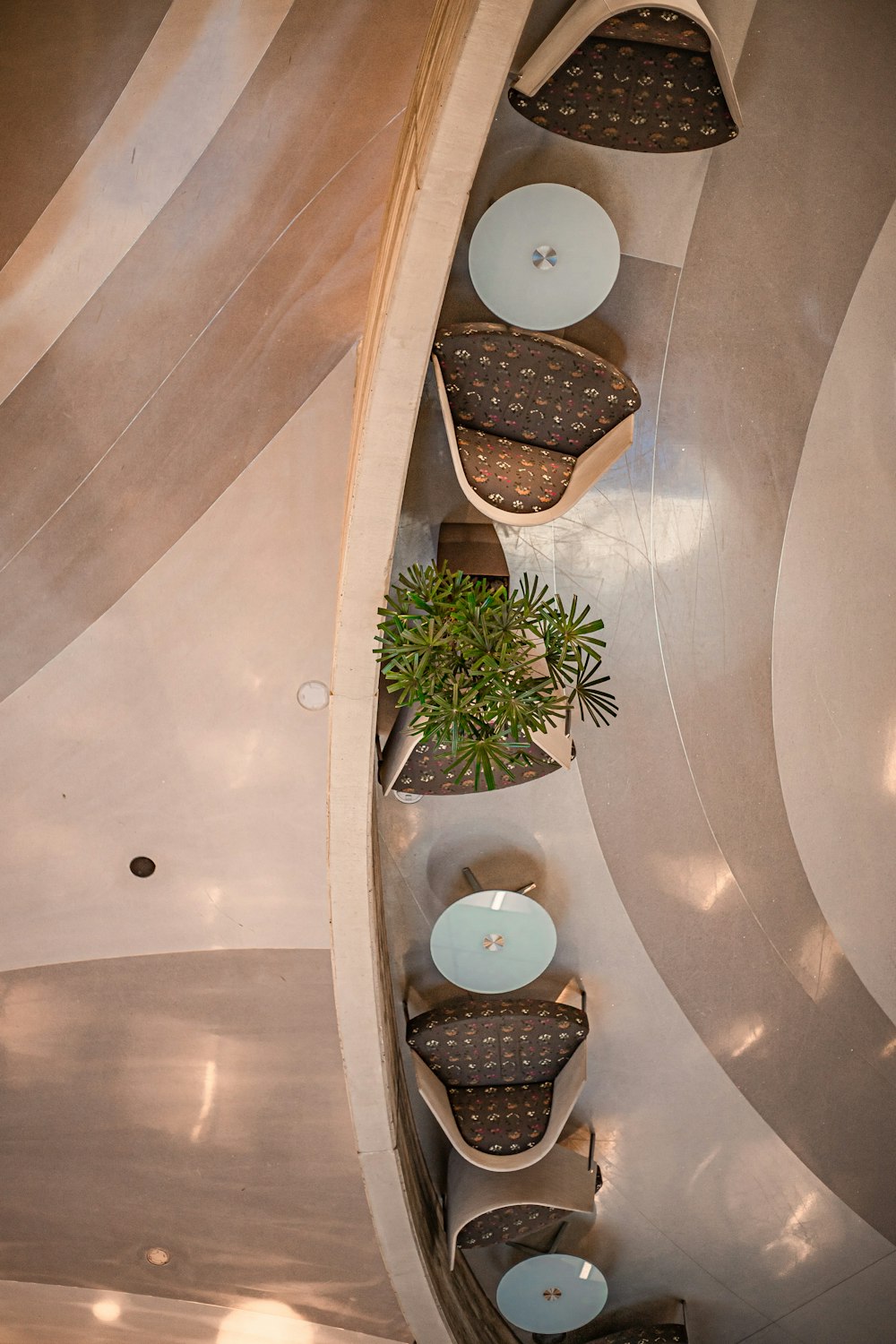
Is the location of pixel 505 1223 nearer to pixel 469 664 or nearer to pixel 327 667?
pixel 327 667

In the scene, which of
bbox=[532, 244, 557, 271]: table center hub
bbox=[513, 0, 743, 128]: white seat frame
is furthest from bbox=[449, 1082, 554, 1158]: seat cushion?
bbox=[513, 0, 743, 128]: white seat frame

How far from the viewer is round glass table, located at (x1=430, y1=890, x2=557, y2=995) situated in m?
4.85

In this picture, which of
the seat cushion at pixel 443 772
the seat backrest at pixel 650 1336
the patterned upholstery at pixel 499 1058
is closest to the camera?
the seat cushion at pixel 443 772

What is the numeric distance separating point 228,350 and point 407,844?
262 cm

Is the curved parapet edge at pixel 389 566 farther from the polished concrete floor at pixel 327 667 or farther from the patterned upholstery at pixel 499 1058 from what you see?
the polished concrete floor at pixel 327 667

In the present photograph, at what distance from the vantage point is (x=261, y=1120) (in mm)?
5961

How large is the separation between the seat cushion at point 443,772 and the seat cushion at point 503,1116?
1.60 m

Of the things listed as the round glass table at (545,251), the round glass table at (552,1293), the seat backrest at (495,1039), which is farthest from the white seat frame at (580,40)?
the round glass table at (552,1293)

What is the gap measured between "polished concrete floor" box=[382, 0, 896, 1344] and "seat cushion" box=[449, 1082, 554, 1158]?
0.57 m

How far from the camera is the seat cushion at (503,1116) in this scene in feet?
16.3

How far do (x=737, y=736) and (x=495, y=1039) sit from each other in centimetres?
194

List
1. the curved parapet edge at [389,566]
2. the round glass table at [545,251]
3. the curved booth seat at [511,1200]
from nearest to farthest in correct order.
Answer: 1. the curved parapet edge at [389,566]
2. the round glass table at [545,251]
3. the curved booth seat at [511,1200]

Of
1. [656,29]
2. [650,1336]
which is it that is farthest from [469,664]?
[650,1336]

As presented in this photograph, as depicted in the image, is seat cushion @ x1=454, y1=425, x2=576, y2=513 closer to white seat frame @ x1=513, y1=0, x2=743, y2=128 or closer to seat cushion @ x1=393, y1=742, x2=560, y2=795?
seat cushion @ x1=393, y1=742, x2=560, y2=795
